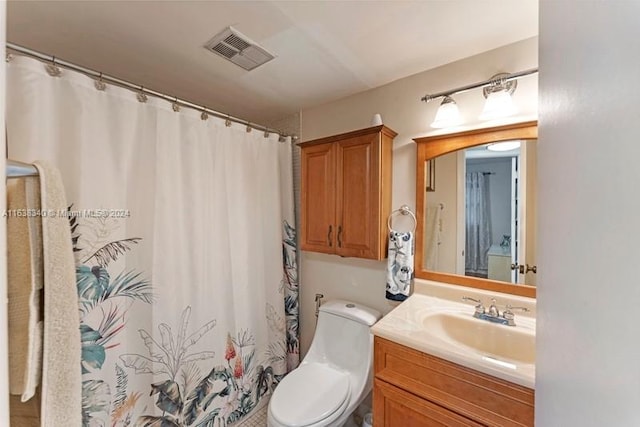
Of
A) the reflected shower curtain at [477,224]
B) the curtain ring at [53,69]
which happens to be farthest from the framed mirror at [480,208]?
the curtain ring at [53,69]

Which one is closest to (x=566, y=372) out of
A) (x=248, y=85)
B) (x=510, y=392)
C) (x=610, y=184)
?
(x=610, y=184)

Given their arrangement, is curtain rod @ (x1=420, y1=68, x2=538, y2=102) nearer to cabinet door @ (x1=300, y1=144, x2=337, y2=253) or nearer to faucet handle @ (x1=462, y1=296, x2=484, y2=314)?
cabinet door @ (x1=300, y1=144, x2=337, y2=253)

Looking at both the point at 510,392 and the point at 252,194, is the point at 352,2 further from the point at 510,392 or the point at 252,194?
the point at 510,392

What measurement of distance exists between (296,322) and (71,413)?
157cm

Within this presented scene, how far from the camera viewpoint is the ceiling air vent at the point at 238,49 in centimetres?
122

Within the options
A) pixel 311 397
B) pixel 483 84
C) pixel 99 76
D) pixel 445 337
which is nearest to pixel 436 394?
pixel 445 337

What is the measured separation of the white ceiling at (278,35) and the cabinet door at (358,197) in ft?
1.48

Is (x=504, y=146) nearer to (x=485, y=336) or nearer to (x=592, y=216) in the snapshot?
(x=485, y=336)

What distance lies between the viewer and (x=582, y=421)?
333 millimetres

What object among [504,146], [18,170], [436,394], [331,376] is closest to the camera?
[18,170]

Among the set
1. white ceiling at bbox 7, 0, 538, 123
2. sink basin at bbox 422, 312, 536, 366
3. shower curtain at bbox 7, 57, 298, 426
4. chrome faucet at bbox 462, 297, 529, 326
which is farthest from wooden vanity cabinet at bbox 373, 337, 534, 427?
white ceiling at bbox 7, 0, 538, 123

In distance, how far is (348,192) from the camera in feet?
5.32

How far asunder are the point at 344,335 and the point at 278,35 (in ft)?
5.62

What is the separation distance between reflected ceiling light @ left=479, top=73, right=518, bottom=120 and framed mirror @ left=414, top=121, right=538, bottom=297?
0.08 metres
